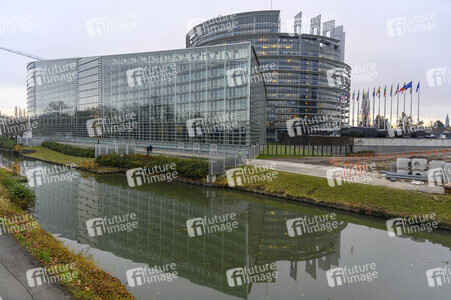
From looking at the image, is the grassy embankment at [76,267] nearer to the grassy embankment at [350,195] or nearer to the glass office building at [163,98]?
the grassy embankment at [350,195]

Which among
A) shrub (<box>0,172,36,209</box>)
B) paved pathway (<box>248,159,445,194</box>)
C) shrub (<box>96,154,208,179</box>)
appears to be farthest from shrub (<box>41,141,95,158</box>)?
paved pathway (<box>248,159,445,194</box>)

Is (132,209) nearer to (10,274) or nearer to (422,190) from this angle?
(10,274)

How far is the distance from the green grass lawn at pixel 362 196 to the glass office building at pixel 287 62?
93.2 metres

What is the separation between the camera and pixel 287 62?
115m

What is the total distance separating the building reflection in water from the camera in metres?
12.5

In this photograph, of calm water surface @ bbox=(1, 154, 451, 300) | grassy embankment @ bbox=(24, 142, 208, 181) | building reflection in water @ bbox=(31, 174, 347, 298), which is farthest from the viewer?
grassy embankment @ bbox=(24, 142, 208, 181)

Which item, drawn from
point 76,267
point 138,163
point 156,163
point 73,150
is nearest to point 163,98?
point 73,150

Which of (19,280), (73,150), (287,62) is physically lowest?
(19,280)

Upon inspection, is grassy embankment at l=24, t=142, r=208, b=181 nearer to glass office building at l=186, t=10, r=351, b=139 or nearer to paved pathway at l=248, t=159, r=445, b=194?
paved pathway at l=248, t=159, r=445, b=194

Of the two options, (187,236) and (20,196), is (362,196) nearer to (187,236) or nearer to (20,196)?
(187,236)

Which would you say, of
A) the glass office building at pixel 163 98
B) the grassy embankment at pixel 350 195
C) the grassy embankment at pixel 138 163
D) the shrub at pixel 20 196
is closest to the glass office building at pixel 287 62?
the glass office building at pixel 163 98

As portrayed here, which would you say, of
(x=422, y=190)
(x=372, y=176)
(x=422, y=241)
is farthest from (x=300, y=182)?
(x=422, y=241)

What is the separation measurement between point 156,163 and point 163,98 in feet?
67.0

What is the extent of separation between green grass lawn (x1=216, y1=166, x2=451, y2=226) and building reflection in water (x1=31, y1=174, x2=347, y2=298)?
9.61 ft
